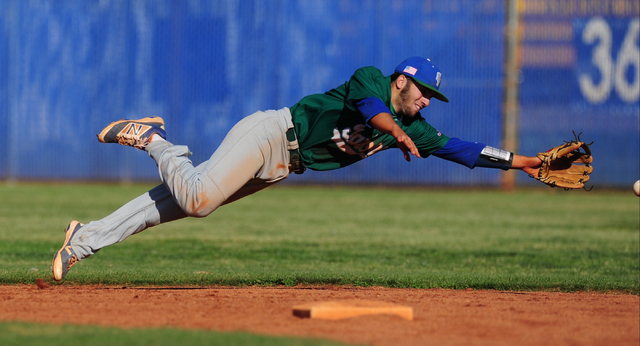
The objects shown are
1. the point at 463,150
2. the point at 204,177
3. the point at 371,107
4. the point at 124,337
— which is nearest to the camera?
the point at 124,337

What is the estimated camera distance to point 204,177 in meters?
5.45

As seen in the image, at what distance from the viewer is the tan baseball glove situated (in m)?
6.28

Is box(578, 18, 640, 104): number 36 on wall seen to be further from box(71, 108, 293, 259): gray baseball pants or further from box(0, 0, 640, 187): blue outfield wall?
box(71, 108, 293, 259): gray baseball pants

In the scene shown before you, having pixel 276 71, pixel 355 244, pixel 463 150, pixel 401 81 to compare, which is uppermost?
pixel 276 71

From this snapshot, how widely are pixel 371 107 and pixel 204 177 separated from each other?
1348 mm

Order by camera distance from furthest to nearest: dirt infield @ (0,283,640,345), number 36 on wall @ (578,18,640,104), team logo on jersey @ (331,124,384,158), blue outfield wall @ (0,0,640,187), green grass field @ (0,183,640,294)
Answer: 1. blue outfield wall @ (0,0,640,187)
2. number 36 on wall @ (578,18,640,104)
3. green grass field @ (0,183,640,294)
4. team logo on jersey @ (331,124,384,158)
5. dirt infield @ (0,283,640,345)

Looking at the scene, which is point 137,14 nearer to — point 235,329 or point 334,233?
point 334,233

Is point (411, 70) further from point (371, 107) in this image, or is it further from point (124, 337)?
point (124, 337)

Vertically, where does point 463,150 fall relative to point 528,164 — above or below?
above

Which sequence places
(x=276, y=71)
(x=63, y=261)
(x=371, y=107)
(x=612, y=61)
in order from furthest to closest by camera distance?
(x=276, y=71) < (x=612, y=61) < (x=63, y=261) < (x=371, y=107)

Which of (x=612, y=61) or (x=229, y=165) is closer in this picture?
(x=229, y=165)

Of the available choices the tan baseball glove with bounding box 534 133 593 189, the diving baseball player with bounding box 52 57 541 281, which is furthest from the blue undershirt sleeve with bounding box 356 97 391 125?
the tan baseball glove with bounding box 534 133 593 189

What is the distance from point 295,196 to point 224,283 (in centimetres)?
1110

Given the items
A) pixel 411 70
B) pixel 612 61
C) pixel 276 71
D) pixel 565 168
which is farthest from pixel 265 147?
pixel 612 61
